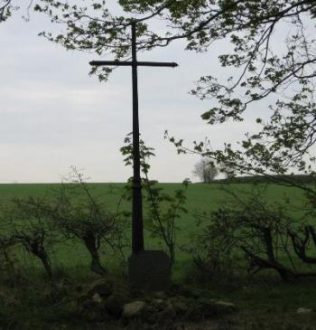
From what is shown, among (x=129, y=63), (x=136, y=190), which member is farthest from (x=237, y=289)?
(x=129, y=63)

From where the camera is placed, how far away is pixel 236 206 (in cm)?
1157

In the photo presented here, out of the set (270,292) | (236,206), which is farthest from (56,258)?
(270,292)

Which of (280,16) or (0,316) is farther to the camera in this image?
(280,16)

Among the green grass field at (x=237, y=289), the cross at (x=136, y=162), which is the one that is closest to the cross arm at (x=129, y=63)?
the cross at (x=136, y=162)

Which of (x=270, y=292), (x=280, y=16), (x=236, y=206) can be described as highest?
(x=280, y=16)

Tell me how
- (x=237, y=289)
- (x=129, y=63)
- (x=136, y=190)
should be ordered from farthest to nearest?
1. (x=237, y=289)
2. (x=129, y=63)
3. (x=136, y=190)

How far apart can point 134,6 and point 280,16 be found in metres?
2.21

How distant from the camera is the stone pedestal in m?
9.35

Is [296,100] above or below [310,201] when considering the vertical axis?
above

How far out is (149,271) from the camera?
9.38 meters

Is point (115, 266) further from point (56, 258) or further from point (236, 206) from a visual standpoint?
point (236, 206)

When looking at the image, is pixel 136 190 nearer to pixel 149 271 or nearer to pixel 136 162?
pixel 136 162

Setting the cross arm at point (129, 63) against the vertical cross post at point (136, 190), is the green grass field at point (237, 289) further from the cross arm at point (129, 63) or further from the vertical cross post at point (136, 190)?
the cross arm at point (129, 63)

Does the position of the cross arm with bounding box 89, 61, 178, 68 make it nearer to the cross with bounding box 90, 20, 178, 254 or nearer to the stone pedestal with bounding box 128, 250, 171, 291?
the cross with bounding box 90, 20, 178, 254
